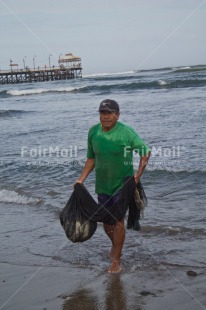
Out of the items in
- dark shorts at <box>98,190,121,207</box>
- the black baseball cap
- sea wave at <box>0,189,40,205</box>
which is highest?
the black baseball cap

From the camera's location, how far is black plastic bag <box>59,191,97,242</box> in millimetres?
4426

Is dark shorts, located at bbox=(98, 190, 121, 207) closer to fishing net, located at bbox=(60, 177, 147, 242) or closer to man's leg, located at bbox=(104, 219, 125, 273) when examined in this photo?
fishing net, located at bbox=(60, 177, 147, 242)

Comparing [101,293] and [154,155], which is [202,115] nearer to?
[154,155]

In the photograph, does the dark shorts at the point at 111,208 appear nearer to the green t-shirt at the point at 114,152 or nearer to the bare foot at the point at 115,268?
the green t-shirt at the point at 114,152

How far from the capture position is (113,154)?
421 centimetres

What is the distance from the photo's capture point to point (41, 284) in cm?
400

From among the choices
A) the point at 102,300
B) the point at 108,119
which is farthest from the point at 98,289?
the point at 108,119

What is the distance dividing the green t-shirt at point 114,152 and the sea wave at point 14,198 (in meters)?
2.95

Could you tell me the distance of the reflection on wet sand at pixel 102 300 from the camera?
11.6ft

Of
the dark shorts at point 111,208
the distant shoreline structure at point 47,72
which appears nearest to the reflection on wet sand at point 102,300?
the dark shorts at point 111,208

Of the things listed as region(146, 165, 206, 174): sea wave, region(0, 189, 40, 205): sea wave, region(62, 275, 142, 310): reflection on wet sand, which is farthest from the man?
region(146, 165, 206, 174): sea wave

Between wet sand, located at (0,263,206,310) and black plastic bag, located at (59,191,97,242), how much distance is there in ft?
1.12

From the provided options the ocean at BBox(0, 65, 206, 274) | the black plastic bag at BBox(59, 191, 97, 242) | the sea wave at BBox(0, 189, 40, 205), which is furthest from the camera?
the sea wave at BBox(0, 189, 40, 205)

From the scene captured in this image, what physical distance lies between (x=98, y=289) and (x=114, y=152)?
3.97 feet
